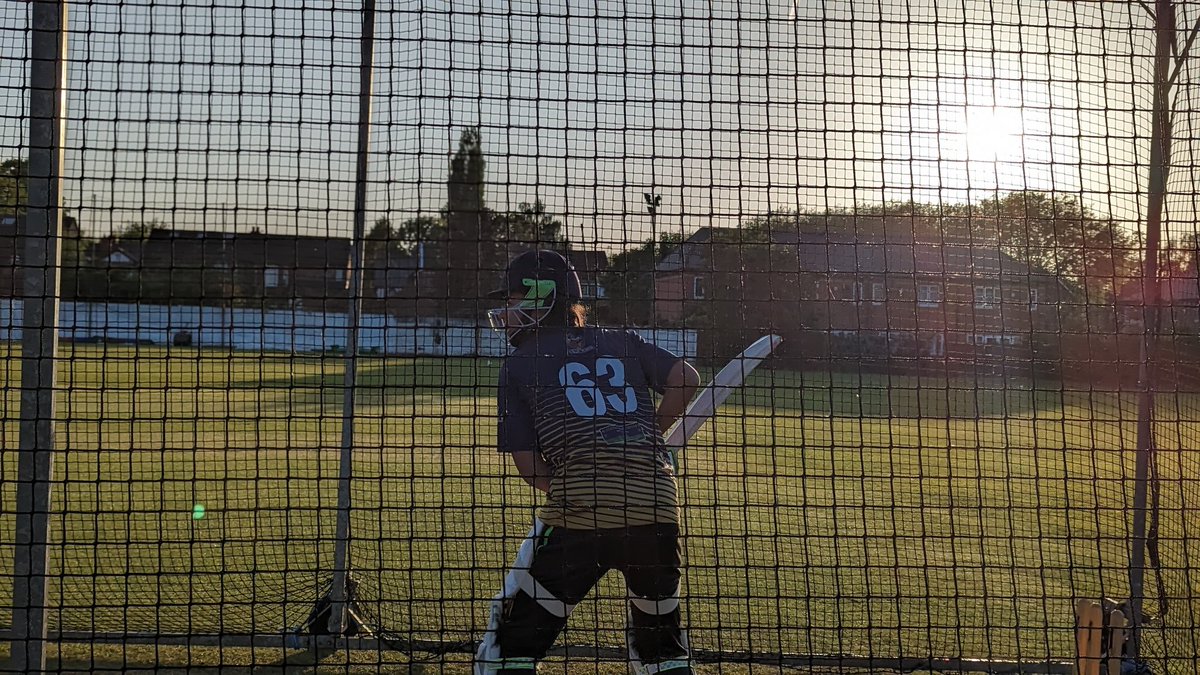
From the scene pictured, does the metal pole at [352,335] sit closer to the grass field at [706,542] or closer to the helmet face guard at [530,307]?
the grass field at [706,542]

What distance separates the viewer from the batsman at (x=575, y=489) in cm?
348

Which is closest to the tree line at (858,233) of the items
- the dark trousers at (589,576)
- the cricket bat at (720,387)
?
Result: the cricket bat at (720,387)

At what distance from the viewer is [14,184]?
4.07 meters

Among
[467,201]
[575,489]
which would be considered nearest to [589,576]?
[575,489]

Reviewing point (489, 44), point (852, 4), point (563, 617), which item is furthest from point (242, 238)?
point (852, 4)

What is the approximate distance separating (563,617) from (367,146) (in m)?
2.59

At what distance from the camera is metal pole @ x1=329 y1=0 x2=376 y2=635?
4.04m

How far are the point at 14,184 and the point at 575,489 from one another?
2.73m

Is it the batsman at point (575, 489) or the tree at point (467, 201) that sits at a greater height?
the tree at point (467, 201)

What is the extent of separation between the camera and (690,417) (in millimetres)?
3943

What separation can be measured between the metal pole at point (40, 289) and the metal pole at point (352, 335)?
40.8 inches

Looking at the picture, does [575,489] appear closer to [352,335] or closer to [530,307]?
[530,307]

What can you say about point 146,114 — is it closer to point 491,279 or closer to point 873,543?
point 873,543

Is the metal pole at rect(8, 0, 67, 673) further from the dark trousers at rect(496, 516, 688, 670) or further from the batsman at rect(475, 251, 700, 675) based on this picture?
the dark trousers at rect(496, 516, 688, 670)
